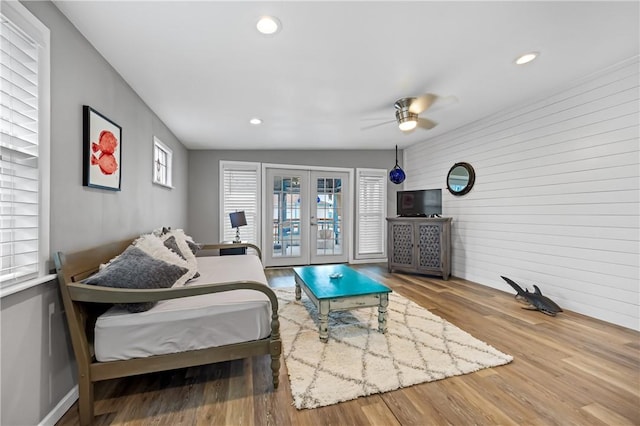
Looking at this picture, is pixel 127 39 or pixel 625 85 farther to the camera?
pixel 625 85

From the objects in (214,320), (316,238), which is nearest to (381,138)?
(316,238)

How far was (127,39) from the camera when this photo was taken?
80.7 inches

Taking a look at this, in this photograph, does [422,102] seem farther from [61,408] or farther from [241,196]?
[61,408]

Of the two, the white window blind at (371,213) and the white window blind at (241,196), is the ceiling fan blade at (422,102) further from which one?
the white window blind at (241,196)

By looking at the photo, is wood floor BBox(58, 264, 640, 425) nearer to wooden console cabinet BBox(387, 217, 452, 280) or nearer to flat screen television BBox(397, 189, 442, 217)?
wooden console cabinet BBox(387, 217, 452, 280)

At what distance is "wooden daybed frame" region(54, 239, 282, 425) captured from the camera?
1487mm

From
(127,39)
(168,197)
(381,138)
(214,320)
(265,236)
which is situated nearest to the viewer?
(214,320)

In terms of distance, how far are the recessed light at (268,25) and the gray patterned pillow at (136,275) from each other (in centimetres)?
181

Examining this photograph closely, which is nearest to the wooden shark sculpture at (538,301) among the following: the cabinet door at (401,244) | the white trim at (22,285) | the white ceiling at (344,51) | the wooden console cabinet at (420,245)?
the wooden console cabinet at (420,245)

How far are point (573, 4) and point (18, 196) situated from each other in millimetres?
3564

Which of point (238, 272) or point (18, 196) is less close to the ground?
point (18, 196)

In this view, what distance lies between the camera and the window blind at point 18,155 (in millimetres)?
1305

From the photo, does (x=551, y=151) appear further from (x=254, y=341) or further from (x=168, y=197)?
(x=168, y=197)

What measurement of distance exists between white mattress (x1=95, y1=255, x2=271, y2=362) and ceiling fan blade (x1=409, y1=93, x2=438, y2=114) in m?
2.77
